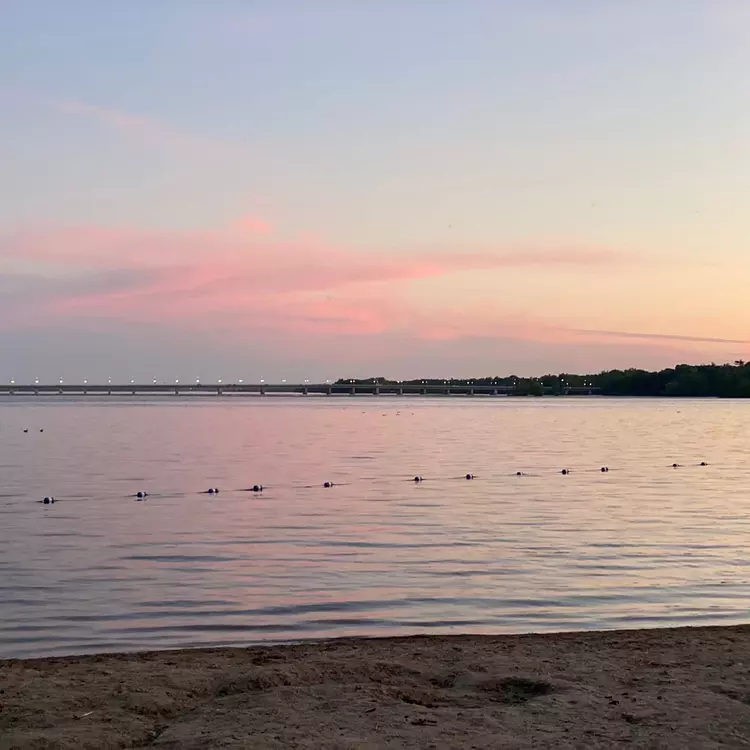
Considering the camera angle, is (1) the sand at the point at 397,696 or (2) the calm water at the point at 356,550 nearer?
(1) the sand at the point at 397,696

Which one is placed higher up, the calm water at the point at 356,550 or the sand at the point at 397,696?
the sand at the point at 397,696

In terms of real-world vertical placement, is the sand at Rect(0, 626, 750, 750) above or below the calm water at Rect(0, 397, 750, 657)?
above

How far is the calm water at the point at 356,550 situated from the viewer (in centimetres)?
1550

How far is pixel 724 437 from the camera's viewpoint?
261 feet

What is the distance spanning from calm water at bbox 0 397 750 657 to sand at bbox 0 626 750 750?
8.73 ft

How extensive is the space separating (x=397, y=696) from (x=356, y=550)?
13.0 m

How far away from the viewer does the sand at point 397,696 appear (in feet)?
27.0

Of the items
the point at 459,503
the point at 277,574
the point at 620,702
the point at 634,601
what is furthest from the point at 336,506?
the point at 620,702

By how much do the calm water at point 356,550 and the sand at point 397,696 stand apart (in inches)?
105

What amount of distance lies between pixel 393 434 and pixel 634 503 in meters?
51.5

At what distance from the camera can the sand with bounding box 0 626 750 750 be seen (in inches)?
324

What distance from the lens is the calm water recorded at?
1550 cm

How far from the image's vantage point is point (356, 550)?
22.6 m

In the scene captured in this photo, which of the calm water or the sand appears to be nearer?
the sand
